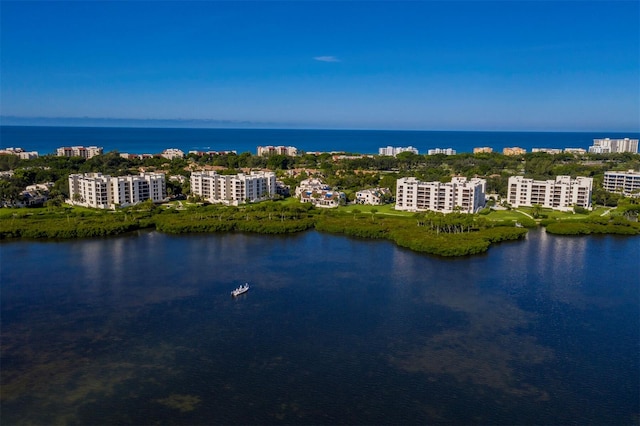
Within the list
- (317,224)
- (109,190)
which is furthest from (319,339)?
(109,190)

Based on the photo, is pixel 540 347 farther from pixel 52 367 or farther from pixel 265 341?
pixel 52 367

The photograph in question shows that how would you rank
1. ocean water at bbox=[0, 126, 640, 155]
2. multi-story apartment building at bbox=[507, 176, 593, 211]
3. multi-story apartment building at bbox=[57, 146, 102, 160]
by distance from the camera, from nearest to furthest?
multi-story apartment building at bbox=[507, 176, 593, 211], multi-story apartment building at bbox=[57, 146, 102, 160], ocean water at bbox=[0, 126, 640, 155]

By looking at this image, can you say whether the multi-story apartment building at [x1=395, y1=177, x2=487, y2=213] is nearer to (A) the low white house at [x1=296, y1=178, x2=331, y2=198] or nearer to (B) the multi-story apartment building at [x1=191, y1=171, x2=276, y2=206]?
(A) the low white house at [x1=296, y1=178, x2=331, y2=198]

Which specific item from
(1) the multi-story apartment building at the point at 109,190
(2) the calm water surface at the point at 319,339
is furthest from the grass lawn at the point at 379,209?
(1) the multi-story apartment building at the point at 109,190

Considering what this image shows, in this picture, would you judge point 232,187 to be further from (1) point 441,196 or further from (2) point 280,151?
(2) point 280,151

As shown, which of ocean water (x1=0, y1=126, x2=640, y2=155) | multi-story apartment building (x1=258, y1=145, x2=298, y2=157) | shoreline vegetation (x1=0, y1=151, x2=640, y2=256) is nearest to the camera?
shoreline vegetation (x1=0, y1=151, x2=640, y2=256)

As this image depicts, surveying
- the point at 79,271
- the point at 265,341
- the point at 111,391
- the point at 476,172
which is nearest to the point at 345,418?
the point at 265,341

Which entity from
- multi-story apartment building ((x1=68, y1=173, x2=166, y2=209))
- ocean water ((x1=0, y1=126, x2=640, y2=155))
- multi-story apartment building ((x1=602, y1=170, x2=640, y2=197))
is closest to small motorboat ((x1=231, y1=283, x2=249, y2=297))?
multi-story apartment building ((x1=68, y1=173, x2=166, y2=209))
